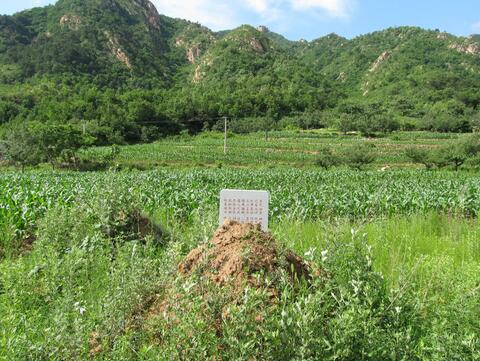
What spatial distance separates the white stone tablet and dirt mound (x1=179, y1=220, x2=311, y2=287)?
93 centimetres

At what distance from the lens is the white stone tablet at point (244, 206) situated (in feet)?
15.2

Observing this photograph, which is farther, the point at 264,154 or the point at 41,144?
the point at 264,154

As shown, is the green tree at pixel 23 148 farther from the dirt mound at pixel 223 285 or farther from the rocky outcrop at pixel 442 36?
the rocky outcrop at pixel 442 36

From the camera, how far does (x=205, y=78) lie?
11119cm

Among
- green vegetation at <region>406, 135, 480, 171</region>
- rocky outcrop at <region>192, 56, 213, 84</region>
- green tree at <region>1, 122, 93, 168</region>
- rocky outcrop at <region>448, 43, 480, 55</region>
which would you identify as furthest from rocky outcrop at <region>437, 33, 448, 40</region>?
green tree at <region>1, 122, 93, 168</region>

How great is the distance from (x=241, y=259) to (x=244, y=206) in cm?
167

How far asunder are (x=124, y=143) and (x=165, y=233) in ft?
206

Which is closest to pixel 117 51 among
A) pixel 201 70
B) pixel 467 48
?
pixel 201 70

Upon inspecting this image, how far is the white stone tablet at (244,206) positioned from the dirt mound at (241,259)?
932mm

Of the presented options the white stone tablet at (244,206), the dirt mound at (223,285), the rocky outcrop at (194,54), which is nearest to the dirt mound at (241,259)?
the dirt mound at (223,285)

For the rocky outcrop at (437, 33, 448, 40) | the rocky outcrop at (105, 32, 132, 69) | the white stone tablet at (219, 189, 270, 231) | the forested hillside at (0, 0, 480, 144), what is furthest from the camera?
the rocky outcrop at (437, 33, 448, 40)

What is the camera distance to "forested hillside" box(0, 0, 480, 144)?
7119cm

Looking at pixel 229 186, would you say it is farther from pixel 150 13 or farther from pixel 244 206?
pixel 150 13

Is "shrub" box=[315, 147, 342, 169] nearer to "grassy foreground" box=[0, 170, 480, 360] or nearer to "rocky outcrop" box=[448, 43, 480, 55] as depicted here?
"grassy foreground" box=[0, 170, 480, 360]
